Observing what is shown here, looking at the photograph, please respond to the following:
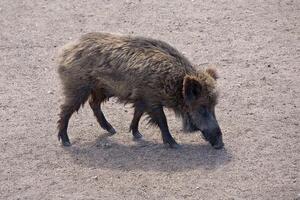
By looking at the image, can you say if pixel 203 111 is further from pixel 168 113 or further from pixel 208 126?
pixel 168 113

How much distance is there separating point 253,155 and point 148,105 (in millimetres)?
1459

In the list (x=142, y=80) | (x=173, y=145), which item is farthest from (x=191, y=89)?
(x=173, y=145)

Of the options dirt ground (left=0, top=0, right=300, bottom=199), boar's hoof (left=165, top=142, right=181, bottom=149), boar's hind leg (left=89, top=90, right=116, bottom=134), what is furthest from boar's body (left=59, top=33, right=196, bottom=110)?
dirt ground (left=0, top=0, right=300, bottom=199)

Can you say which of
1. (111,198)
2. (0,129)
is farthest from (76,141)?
(111,198)

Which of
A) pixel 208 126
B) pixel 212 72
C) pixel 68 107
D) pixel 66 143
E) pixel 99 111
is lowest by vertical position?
pixel 66 143

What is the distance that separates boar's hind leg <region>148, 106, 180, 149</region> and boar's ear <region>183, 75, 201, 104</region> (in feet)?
1.23

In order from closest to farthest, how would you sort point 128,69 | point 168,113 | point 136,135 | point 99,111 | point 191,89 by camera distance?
point 191,89 < point 128,69 < point 136,135 < point 99,111 < point 168,113

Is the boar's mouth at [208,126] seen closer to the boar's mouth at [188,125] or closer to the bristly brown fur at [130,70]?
the boar's mouth at [188,125]

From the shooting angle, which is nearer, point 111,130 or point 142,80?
point 142,80

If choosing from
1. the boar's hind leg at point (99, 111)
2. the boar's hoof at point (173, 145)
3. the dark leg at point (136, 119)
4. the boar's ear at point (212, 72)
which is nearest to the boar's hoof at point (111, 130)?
the boar's hind leg at point (99, 111)

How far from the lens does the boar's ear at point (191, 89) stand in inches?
321

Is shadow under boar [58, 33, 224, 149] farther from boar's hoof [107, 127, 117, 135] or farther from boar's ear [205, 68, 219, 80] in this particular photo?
boar's hoof [107, 127, 117, 135]

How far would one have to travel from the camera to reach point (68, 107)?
8.61 m

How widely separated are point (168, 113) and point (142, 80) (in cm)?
137
